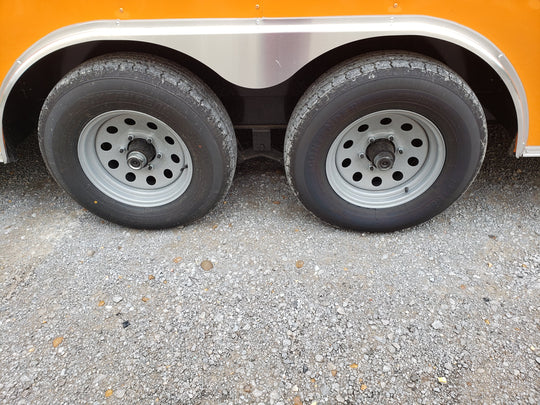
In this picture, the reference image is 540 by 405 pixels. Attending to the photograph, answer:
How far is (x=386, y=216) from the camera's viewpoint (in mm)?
2762

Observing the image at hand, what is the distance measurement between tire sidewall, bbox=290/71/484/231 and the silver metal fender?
23 cm

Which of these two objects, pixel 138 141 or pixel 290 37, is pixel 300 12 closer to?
pixel 290 37

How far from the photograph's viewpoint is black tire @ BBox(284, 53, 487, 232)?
2348 mm

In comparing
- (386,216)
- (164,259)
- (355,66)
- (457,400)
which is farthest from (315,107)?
(457,400)

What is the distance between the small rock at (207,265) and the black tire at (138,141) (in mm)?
324

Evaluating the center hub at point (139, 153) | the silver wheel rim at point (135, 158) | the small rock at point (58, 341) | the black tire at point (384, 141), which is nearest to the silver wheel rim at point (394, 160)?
the black tire at point (384, 141)

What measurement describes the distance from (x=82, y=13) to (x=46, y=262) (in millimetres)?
1413

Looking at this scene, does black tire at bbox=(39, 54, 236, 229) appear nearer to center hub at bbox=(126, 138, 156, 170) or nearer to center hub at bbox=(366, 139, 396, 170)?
center hub at bbox=(126, 138, 156, 170)

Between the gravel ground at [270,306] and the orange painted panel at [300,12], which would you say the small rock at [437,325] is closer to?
the gravel ground at [270,306]

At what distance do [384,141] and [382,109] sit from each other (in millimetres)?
284

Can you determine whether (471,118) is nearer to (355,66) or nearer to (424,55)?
(424,55)

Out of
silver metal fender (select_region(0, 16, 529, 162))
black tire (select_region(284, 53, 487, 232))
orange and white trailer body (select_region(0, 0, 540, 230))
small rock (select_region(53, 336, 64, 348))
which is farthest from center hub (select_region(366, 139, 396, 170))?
small rock (select_region(53, 336, 64, 348))

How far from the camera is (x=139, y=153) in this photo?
2689mm

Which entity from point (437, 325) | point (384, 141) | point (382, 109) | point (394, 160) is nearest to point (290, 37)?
point (382, 109)
